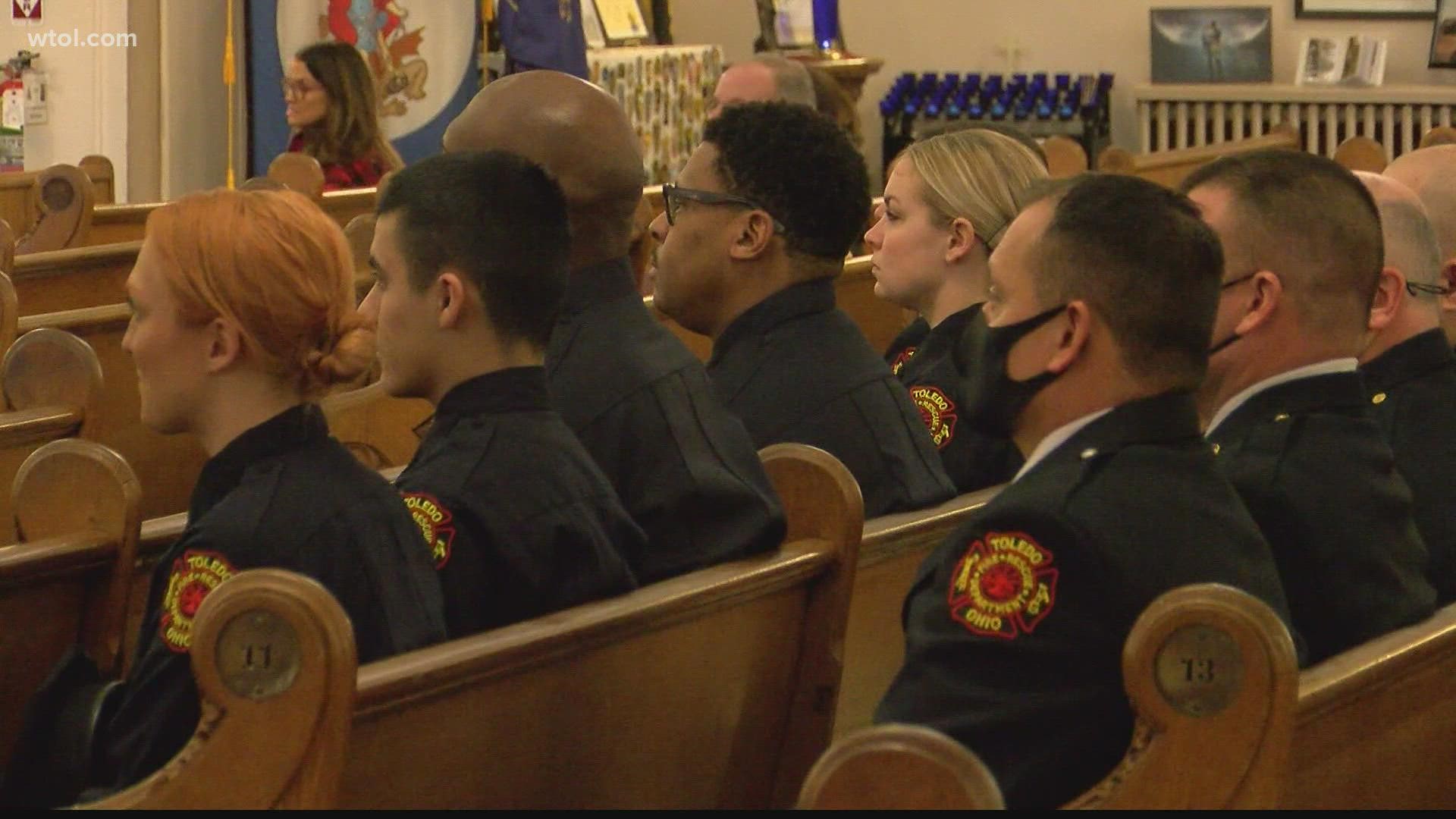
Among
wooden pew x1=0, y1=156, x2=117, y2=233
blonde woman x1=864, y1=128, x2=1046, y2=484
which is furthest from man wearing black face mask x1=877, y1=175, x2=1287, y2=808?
wooden pew x1=0, y1=156, x2=117, y2=233

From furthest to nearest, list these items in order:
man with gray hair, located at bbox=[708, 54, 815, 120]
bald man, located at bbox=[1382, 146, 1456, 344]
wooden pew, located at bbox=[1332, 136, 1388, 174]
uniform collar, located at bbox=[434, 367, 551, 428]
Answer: wooden pew, located at bbox=[1332, 136, 1388, 174], man with gray hair, located at bbox=[708, 54, 815, 120], bald man, located at bbox=[1382, 146, 1456, 344], uniform collar, located at bbox=[434, 367, 551, 428]

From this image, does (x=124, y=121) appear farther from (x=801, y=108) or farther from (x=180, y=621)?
(x=180, y=621)

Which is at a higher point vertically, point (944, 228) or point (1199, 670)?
point (944, 228)

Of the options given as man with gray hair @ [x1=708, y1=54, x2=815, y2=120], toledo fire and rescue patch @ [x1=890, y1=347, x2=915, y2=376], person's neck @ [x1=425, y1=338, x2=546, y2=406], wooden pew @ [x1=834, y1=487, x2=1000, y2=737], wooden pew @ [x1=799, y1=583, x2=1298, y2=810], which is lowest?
wooden pew @ [x1=834, y1=487, x2=1000, y2=737]

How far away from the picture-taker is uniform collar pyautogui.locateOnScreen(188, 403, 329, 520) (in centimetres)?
200

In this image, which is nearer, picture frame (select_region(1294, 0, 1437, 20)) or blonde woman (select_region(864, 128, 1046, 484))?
blonde woman (select_region(864, 128, 1046, 484))

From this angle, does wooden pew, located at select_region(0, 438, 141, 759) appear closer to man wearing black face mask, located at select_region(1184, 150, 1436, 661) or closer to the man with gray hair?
man wearing black face mask, located at select_region(1184, 150, 1436, 661)

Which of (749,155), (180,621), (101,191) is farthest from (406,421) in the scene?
(101,191)

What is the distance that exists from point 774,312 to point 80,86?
5.82 metres

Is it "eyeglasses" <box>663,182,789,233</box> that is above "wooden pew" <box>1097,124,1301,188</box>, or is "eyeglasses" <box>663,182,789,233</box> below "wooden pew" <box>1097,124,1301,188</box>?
below

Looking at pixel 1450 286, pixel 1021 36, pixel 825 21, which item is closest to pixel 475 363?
pixel 1450 286

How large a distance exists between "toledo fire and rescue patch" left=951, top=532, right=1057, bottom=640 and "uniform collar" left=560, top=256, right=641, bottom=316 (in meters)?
1.03

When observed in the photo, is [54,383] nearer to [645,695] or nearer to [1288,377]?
[645,695]

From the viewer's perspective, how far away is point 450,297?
2.25m
